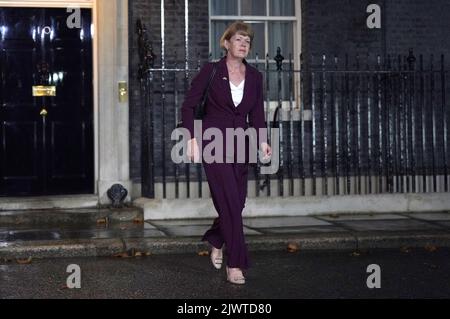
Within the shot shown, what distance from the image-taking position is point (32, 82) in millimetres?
8797

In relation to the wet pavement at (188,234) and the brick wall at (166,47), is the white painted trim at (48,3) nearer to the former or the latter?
the brick wall at (166,47)

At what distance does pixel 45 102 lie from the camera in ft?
29.0

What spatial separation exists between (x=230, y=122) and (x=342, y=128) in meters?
4.55

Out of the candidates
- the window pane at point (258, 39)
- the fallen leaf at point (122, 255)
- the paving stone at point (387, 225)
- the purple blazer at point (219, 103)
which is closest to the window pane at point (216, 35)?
the window pane at point (258, 39)

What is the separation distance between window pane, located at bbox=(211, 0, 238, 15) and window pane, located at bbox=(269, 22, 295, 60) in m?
0.55

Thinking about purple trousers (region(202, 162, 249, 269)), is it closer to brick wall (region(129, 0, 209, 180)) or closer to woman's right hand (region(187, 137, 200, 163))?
woman's right hand (region(187, 137, 200, 163))

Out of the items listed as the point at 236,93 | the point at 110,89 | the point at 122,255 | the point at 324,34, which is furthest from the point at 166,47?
the point at 236,93

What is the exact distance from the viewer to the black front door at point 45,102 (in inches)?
344

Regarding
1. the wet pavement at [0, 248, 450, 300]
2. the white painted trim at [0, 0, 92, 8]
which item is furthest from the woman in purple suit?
the white painted trim at [0, 0, 92, 8]

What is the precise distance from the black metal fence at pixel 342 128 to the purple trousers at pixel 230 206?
3.37 m

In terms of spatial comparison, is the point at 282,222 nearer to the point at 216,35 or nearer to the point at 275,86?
the point at 275,86

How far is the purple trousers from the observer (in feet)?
16.6
